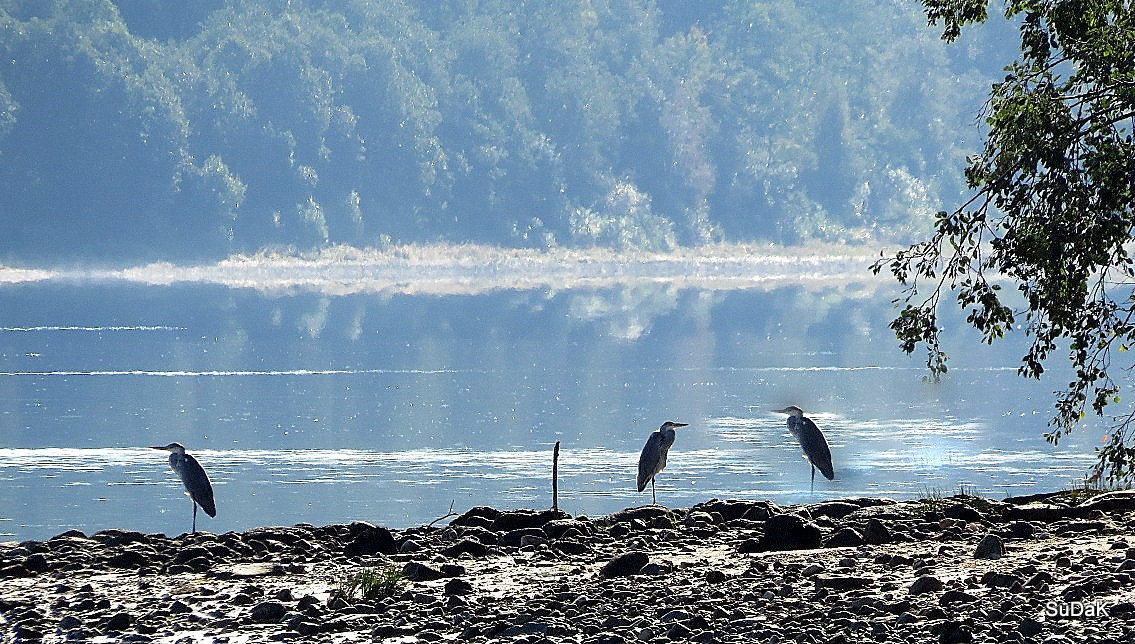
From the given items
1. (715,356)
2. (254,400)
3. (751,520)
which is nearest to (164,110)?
(715,356)

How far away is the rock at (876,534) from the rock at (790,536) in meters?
0.25

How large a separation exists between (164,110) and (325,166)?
8.97m

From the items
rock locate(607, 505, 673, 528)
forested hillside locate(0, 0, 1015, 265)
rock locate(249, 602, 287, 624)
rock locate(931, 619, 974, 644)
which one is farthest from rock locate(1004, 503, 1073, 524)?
forested hillside locate(0, 0, 1015, 265)

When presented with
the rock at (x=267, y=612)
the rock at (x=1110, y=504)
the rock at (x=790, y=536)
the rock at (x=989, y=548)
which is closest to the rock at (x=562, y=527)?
the rock at (x=790, y=536)

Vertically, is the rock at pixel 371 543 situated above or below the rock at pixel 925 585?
above

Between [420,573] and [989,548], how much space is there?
2.73m

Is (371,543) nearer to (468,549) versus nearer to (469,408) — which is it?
(468,549)

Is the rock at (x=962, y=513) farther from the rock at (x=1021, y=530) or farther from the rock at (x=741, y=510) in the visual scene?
the rock at (x=741, y=510)

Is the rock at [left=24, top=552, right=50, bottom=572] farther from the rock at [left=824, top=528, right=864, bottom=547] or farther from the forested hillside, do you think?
the forested hillside

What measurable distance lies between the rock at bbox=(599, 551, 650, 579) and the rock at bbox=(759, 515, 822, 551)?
992 mm

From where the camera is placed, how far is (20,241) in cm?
9806

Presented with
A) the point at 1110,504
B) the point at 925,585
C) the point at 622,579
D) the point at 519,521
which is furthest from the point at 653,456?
the point at 925,585

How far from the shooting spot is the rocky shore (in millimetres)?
7746

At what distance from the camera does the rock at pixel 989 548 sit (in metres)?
9.33
